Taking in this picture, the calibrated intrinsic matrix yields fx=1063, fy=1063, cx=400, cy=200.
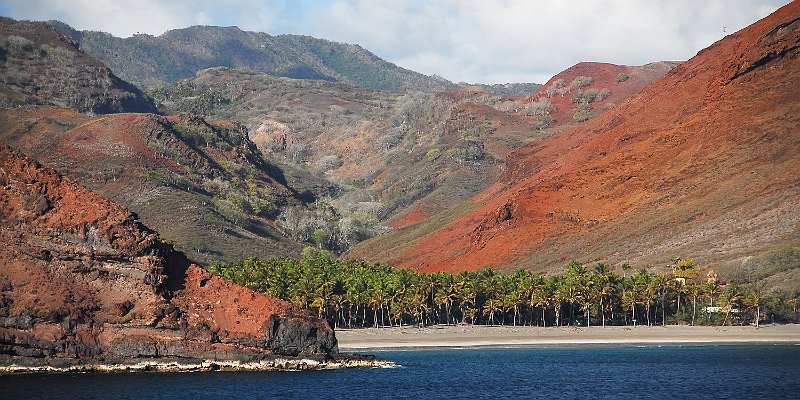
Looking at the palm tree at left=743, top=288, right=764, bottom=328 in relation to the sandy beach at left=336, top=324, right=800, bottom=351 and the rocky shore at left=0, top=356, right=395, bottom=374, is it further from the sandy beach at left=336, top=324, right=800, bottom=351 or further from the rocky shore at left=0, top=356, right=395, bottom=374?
the rocky shore at left=0, top=356, right=395, bottom=374

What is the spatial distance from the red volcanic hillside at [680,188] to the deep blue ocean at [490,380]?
4387 centimetres

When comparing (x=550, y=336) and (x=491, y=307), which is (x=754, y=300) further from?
(x=491, y=307)

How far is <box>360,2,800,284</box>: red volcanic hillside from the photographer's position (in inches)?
5699

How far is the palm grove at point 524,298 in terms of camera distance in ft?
392

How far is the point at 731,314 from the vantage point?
12056 cm

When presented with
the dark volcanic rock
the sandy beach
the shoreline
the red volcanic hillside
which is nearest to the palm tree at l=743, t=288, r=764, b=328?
the sandy beach

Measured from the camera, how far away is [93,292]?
2795 inches

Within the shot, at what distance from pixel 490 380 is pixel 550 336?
38.7m

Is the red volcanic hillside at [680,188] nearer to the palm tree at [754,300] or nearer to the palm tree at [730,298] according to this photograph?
the palm tree at [730,298]

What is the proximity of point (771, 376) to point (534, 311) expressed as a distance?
169 feet

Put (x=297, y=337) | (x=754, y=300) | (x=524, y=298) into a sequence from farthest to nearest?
(x=524, y=298) → (x=754, y=300) → (x=297, y=337)

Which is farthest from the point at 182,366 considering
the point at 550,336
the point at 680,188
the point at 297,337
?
the point at 680,188

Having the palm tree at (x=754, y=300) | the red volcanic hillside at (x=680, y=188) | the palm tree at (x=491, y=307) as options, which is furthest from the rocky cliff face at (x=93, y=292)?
the red volcanic hillside at (x=680, y=188)

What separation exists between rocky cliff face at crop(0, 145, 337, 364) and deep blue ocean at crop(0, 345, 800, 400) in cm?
206
